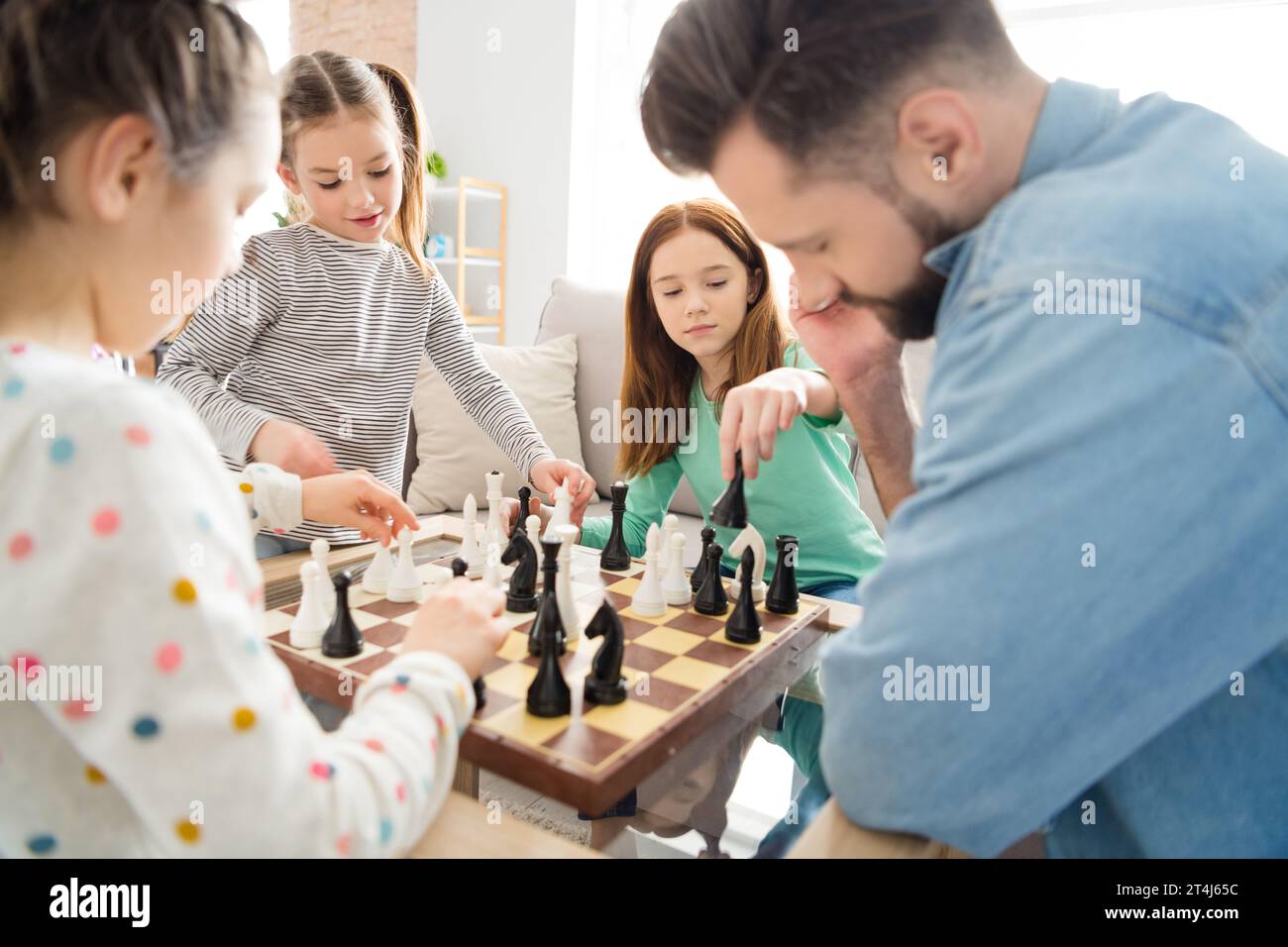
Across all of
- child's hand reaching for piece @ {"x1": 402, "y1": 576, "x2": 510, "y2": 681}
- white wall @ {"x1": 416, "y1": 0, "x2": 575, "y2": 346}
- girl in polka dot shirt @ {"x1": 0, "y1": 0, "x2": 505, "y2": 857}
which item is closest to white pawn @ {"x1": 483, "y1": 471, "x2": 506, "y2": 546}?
child's hand reaching for piece @ {"x1": 402, "y1": 576, "x2": 510, "y2": 681}

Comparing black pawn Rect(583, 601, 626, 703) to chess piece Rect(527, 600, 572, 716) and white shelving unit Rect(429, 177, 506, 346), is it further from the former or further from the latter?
white shelving unit Rect(429, 177, 506, 346)

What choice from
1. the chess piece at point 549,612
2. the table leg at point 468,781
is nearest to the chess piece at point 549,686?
the chess piece at point 549,612

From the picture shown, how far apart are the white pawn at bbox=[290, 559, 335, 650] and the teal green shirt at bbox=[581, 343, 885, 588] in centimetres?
74

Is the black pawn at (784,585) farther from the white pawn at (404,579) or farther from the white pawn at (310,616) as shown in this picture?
the white pawn at (310,616)

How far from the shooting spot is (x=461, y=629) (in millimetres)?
807

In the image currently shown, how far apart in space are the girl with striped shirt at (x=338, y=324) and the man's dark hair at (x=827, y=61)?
95cm

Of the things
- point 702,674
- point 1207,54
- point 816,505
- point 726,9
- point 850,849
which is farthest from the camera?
point 1207,54

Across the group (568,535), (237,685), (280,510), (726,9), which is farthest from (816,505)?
(237,685)

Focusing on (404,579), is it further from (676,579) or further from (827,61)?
(827,61)

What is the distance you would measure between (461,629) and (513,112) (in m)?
4.94

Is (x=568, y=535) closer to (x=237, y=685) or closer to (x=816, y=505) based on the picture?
(x=237, y=685)

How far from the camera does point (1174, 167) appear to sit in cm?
68
